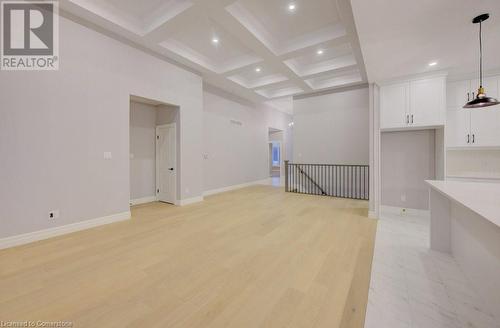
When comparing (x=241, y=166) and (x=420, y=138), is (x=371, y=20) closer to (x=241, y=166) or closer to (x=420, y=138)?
(x=420, y=138)

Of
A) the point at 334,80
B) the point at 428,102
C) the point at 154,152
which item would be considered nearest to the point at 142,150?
the point at 154,152

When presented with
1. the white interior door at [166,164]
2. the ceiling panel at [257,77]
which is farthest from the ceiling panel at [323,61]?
the white interior door at [166,164]

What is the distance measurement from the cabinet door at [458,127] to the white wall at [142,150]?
22.4ft

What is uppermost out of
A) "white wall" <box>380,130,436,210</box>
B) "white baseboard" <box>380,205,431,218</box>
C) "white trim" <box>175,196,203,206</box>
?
"white wall" <box>380,130,436,210</box>

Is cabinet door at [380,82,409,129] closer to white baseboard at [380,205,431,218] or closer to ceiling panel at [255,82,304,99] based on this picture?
white baseboard at [380,205,431,218]

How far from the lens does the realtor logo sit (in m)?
2.94

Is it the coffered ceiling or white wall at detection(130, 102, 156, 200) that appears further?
white wall at detection(130, 102, 156, 200)

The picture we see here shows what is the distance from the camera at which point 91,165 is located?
11.9 feet

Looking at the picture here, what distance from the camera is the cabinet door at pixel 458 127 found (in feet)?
13.1

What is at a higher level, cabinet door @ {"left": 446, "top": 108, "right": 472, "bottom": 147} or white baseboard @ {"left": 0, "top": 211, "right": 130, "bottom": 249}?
cabinet door @ {"left": 446, "top": 108, "right": 472, "bottom": 147}

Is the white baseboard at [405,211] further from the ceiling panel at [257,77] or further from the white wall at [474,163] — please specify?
the ceiling panel at [257,77]

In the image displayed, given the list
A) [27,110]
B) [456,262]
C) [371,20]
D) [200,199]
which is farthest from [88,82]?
[456,262]

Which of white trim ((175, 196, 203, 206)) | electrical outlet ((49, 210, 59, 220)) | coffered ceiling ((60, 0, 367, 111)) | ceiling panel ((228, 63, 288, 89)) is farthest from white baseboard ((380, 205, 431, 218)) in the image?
electrical outlet ((49, 210, 59, 220))

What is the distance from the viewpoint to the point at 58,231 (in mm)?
3264
